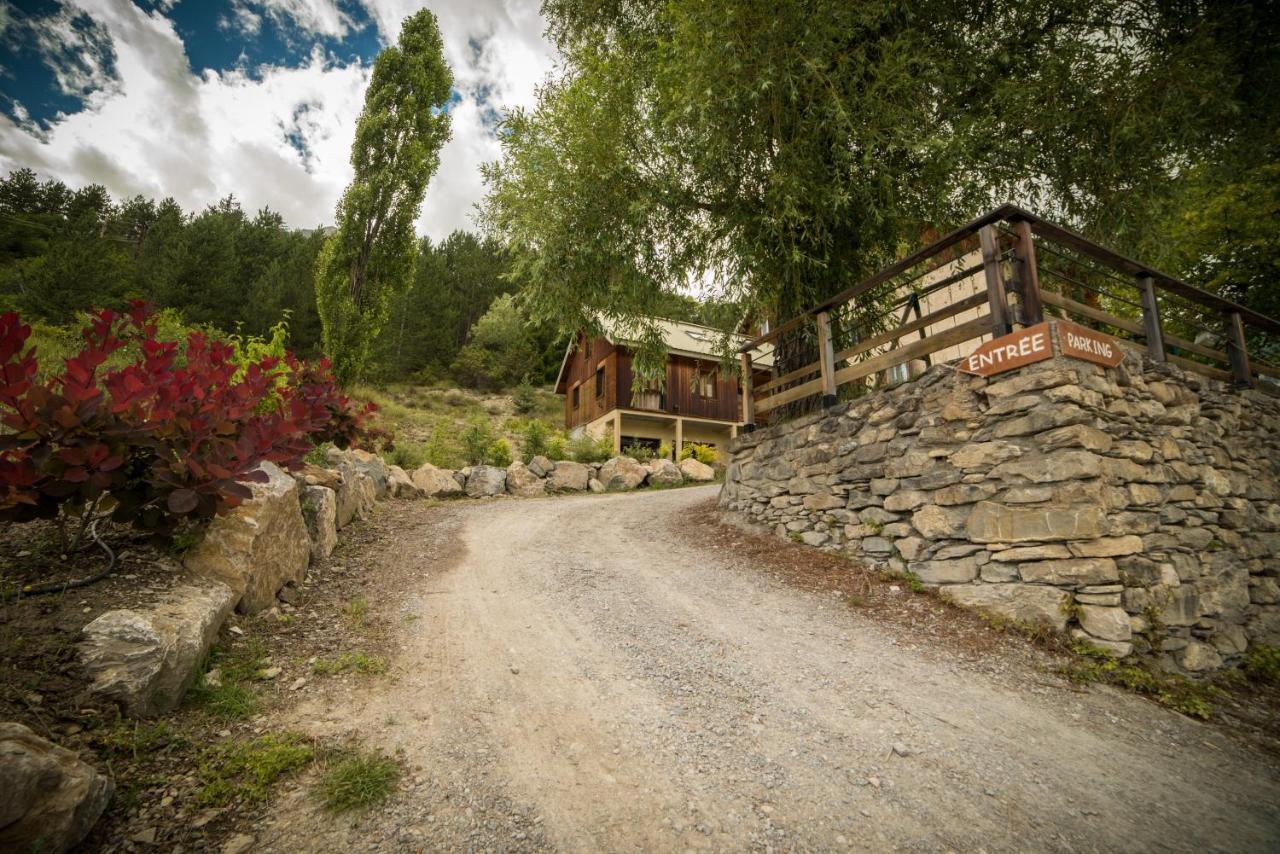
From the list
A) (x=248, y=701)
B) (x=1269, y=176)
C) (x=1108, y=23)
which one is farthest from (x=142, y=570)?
(x=1269, y=176)

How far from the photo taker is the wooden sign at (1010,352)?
4.71 meters

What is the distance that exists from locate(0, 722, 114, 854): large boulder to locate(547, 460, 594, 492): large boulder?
11405mm

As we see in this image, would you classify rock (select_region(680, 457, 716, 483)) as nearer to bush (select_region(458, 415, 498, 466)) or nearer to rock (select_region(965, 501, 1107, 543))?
bush (select_region(458, 415, 498, 466))

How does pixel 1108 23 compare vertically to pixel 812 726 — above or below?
above

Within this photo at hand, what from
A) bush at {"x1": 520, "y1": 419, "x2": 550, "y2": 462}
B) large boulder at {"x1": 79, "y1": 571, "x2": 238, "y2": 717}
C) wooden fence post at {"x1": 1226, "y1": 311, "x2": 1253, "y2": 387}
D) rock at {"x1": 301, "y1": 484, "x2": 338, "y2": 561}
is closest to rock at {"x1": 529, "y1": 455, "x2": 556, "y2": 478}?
bush at {"x1": 520, "y1": 419, "x2": 550, "y2": 462}

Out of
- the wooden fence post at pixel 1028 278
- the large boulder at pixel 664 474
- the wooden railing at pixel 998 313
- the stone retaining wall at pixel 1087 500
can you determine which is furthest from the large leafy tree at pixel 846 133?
the large boulder at pixel 664 474

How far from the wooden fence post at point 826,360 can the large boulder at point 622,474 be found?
314 inches

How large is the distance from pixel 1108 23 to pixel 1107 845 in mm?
9948

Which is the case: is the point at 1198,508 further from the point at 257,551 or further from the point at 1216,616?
the point at 257,551

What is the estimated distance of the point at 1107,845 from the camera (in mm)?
2359

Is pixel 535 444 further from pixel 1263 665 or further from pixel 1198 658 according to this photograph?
pixel 1263 665

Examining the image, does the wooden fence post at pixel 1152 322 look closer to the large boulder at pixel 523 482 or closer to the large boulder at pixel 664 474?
the large boulder at pixel 664 474

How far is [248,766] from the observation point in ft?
8.01

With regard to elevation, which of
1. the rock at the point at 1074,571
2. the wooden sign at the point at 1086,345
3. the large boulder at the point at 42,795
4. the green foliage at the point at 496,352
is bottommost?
the large boulder at the point at 42,795
